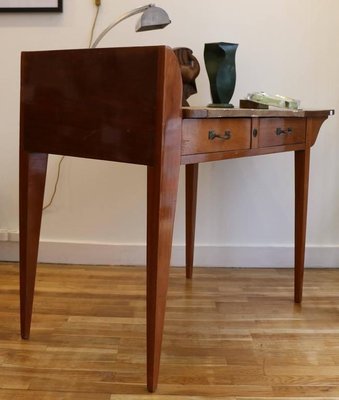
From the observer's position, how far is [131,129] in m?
1.11

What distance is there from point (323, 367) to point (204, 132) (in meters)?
0.73

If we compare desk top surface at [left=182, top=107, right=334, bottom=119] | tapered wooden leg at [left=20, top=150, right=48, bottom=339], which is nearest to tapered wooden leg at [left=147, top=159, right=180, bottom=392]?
desk top surface at [left=182, top=107, right=334, bottom=119]

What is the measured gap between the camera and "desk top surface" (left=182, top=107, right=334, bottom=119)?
1136mm

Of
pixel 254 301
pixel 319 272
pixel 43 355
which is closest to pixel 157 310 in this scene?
pixel 43 355

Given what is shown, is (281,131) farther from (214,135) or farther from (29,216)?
(29,216)

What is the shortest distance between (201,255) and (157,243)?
1.09 meters

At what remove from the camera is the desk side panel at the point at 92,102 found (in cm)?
108

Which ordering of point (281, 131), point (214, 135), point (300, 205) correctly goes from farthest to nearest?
point (300, 205)
point (281, 131)
point (214, 135)

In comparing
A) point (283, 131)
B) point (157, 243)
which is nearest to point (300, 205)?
point (283, 131)

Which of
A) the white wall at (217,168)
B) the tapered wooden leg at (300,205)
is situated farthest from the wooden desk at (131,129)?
the white wall at (217,168)

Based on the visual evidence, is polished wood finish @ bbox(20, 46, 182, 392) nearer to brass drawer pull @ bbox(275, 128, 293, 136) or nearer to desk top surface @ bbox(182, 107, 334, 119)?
desk top surface @ bbox(182, 107, 334, 119)

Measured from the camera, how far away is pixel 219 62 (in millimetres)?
1562

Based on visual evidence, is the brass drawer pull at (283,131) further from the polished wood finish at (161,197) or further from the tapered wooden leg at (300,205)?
the polished wood finish at (161,197)

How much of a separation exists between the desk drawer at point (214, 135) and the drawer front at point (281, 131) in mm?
96
